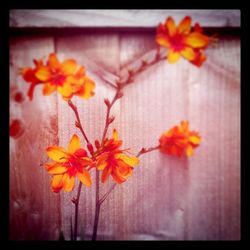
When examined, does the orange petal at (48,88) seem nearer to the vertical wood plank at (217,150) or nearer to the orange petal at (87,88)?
the orange petal at (87,88)

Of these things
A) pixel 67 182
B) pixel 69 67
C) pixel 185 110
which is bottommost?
pixel 67 182

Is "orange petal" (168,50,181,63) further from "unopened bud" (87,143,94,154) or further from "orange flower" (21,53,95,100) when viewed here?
"unopened bud" (87,143,94,154)

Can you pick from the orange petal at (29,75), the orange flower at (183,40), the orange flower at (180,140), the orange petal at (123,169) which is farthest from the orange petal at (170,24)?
the orange petal at (123,169)

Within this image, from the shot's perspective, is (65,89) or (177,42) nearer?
(65,89)

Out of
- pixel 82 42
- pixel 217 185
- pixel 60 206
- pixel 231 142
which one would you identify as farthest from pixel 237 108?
pixel 60 206

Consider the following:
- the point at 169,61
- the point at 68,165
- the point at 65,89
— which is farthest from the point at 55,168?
the point at 169,61

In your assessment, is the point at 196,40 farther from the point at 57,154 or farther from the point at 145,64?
the point at 57,154
